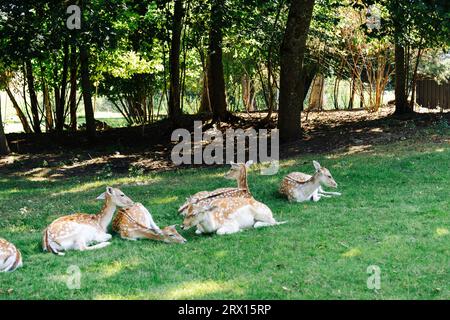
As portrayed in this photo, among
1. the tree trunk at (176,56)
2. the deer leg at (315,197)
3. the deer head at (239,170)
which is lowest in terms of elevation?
the deer leg at (315,197)

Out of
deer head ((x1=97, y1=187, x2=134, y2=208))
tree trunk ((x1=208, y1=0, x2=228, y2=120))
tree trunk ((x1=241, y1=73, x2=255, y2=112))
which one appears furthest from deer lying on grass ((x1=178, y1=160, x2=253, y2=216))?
tree trunk ((x1=241, y1=73, x2=255, y2=112))

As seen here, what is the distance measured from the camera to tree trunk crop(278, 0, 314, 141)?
563 inches

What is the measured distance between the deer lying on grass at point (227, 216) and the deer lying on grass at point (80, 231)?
3.03 feet

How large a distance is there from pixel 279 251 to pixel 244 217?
3.58 ft

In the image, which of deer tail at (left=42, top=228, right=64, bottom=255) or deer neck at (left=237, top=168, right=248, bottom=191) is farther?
deer neck at (left=237, top=168, right=248, bottom=191)

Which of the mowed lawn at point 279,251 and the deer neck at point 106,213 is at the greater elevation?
the deer neck at point 106,213

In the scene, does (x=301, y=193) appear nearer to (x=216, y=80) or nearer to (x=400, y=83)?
(x=400, y=83)

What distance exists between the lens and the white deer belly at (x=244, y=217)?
7852 mm

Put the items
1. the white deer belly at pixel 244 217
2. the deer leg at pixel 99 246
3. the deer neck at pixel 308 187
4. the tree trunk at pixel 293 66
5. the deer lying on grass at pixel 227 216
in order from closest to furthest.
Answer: the deer leg at pixel 99 246 < the deer lying on grass at pixel 227 216 < the white deer belly at pixel 244 217 < the deer neck at pixel 308 187 < the tree trunk at pixel 293 66

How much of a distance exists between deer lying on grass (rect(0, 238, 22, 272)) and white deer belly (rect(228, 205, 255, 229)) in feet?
8.14

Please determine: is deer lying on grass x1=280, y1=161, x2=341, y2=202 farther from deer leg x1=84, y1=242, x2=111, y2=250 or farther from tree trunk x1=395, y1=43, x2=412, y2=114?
tree trunk x1=395, y1=43, x2=412, y2=114

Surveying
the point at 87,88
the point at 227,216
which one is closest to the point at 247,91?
→ the point at 87,88

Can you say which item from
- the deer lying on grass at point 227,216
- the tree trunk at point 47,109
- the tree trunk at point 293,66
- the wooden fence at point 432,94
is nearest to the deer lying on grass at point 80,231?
the deer lying on grass at point 227,216

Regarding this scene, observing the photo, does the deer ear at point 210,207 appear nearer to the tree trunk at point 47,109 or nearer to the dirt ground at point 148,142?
the dirt ground at point 148,142
